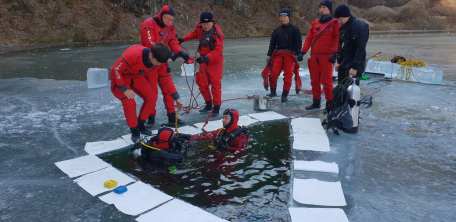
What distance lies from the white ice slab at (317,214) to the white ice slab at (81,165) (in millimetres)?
2021

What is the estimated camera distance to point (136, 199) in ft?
9.34

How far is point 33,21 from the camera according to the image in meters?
17.3

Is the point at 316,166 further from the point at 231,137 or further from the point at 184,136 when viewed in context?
the point at 184,136

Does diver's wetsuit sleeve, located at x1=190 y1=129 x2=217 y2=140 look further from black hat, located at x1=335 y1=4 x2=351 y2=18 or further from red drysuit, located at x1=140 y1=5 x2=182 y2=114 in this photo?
black hat, located at x1=335 y1=4 x2=351 y2=18

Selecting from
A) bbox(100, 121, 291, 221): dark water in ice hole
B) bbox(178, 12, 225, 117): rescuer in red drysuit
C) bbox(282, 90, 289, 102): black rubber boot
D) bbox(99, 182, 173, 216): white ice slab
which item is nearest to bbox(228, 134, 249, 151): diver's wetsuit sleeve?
bbox(100, 121, 291, 221): dark water in ice hole

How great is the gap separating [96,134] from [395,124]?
173 inches

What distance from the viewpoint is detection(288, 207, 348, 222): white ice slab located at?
2.54 m

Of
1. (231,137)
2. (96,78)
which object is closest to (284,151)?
(231,137)

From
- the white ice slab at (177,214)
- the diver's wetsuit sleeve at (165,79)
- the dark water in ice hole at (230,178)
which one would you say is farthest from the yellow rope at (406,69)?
the white ice slab at (177,214)

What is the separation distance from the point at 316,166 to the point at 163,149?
168cm

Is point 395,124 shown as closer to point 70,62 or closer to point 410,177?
point 410,177

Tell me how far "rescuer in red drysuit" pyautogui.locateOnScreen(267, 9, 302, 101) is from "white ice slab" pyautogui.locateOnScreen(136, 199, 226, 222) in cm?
437

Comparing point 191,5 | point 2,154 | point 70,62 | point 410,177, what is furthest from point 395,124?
point 191,5

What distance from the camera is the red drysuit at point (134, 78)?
3.84 m
